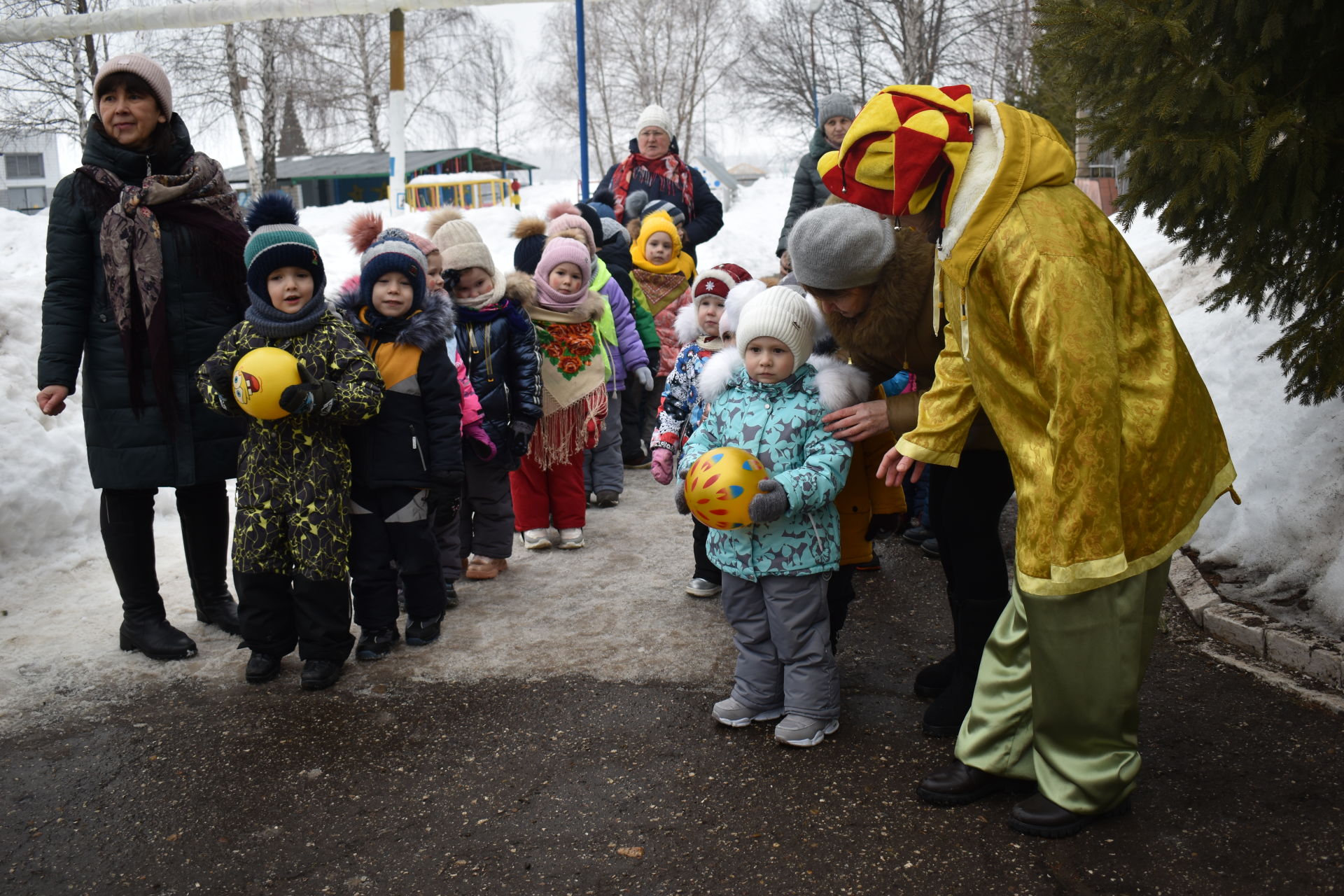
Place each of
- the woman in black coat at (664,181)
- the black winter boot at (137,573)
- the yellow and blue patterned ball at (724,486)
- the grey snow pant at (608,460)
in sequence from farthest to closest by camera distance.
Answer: the woman in black coat at (664,181) < the grey snow pant at (608,460) < the black winter boot at (137,573) < the yellow and blue patterned ball at (724,486)

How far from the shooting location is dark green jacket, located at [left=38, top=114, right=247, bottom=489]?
4344mm

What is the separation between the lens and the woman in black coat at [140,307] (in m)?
4.34

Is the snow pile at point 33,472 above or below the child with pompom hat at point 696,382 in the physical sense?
below

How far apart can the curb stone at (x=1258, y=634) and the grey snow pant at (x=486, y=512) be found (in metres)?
3.21

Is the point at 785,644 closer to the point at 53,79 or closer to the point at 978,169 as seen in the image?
the point at 978,169

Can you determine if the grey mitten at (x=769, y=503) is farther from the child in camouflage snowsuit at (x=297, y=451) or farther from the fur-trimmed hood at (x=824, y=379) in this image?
the child in camouflage snowsuit at (x=297, y=451)

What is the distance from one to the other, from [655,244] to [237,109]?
2309 centimetres

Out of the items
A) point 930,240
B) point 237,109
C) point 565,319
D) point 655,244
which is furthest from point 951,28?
point 930,240

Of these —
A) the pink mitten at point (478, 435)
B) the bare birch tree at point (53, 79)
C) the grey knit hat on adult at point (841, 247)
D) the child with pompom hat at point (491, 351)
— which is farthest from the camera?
the bare birch tree at point (53, 79)

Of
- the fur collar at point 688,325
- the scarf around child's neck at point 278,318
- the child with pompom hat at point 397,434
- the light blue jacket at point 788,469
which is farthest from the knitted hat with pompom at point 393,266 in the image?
the light blue jacket at point 788,469

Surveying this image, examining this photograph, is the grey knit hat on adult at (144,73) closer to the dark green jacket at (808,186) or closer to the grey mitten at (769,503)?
the grey mitten at (769,503)

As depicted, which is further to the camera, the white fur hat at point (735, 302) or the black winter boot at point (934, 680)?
the white fur hat at point (735, 302)

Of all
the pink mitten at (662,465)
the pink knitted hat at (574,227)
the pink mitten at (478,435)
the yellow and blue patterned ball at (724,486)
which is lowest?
the pink mitten at (478,435)

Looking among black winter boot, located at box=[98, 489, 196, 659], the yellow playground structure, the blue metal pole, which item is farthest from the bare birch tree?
black winter boot, located at box=[98, 489, 196, 659]
